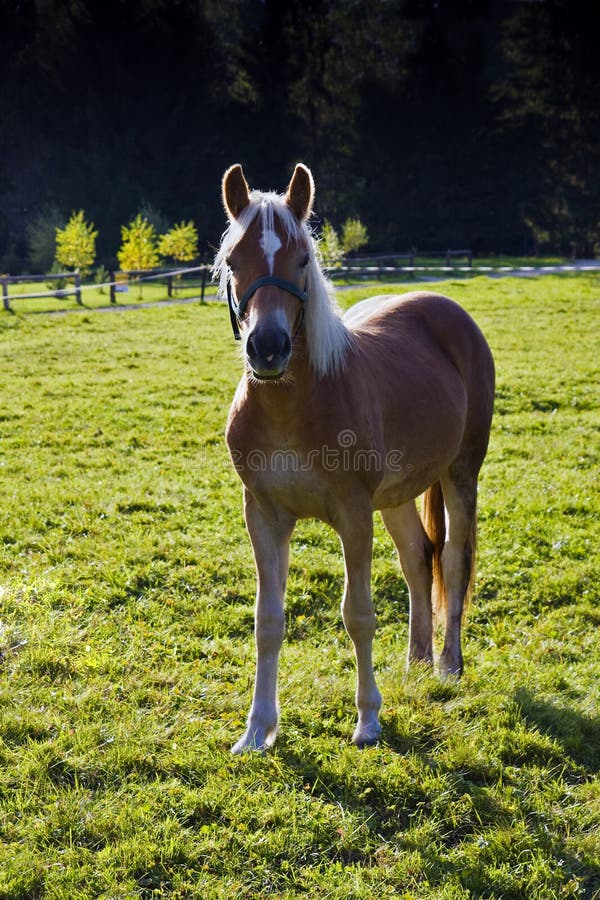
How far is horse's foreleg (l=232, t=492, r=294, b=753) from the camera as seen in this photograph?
11.7ft

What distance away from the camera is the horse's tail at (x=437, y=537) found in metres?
4.60

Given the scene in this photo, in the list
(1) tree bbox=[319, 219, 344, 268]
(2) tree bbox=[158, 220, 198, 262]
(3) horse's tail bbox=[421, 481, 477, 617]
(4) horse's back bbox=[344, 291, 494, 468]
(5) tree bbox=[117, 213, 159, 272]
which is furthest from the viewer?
(2) tree bbox=[158, 220, 198, 262]

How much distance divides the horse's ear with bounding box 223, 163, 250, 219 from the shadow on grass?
289 cm

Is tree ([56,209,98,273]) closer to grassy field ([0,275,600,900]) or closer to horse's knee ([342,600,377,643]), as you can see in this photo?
grassy field ([0,275,600,900])

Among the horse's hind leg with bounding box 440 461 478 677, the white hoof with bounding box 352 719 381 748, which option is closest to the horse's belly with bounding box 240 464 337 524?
the white hoof with bounding box 352 719 381 748

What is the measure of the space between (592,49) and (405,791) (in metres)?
65.3

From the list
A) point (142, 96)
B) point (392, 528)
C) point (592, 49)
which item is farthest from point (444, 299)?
point (592, 49)

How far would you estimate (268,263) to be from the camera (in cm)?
307

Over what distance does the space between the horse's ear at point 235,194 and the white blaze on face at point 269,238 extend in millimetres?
194

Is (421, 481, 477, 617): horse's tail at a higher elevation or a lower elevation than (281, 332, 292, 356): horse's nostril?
lower

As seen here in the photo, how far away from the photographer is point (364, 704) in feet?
12.0

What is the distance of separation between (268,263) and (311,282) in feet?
0.89

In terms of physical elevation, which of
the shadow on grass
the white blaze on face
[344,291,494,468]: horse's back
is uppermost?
the white blaze on face

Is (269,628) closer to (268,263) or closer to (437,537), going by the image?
(437,537)
